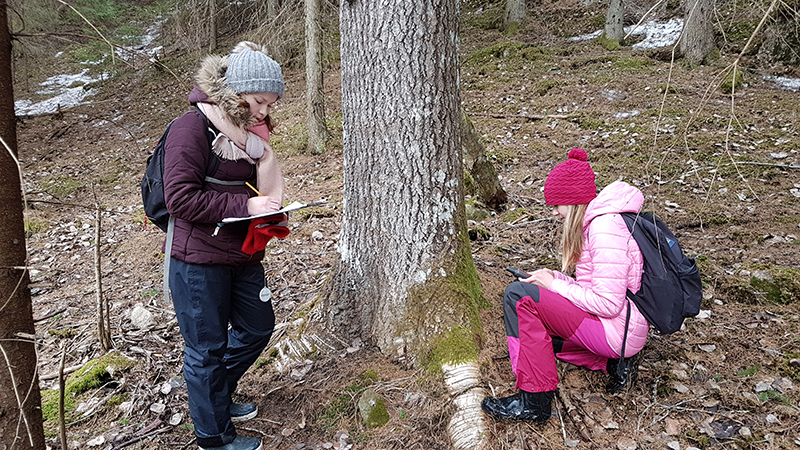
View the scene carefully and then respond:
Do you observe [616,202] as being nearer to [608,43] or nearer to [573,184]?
[573,184]

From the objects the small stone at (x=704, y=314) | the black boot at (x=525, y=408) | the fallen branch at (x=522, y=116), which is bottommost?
the black boot at (x=525, y=408)

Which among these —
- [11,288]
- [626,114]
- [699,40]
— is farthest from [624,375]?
[699,40]

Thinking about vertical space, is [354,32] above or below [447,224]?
above

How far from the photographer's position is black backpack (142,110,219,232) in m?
2.56

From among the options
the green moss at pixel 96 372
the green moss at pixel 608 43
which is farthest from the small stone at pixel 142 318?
the green moss at pixel 608 43

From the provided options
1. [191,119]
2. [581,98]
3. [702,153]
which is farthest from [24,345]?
[581,98]

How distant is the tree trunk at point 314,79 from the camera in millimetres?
8875

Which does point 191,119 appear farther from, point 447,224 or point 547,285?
point 547,285

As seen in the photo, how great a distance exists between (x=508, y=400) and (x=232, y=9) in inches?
766

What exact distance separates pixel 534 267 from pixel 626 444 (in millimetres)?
1955

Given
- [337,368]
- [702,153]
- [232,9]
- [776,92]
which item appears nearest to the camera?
[337,368]

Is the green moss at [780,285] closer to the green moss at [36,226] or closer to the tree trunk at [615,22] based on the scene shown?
the green moss at [36,226]

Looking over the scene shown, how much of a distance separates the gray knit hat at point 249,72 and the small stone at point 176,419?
224cm

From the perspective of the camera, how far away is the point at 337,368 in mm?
3334
